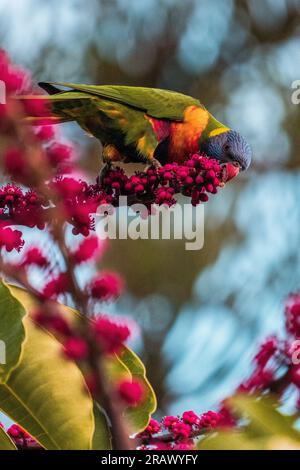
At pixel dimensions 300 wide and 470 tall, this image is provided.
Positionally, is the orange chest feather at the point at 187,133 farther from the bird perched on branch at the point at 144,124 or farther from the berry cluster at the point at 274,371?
the berry cluster at the point at 274,371

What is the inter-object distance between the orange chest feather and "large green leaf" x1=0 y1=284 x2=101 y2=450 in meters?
1.20

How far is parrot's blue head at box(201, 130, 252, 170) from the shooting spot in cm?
180

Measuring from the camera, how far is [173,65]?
297cm

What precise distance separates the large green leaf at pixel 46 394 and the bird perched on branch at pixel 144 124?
843 mm

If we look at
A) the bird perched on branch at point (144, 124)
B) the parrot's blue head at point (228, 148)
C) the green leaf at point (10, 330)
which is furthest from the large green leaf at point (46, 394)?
the parrot's blue head at point (228, 148)

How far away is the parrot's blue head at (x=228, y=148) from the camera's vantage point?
1799mm

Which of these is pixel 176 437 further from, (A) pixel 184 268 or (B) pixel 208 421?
(A) pixel 184 268

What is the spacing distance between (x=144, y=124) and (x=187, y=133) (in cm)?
16

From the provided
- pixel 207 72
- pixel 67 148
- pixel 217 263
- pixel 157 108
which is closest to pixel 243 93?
pixel 207 72

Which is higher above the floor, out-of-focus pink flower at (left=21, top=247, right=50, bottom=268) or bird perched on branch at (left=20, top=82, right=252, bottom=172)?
bird perched on branch at (left=20, top=82, right=252, bottom=172)

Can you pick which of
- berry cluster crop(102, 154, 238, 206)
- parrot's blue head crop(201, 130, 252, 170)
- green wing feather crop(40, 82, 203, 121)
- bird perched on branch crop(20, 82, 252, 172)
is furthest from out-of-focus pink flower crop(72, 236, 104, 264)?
parrot's blue head crop(201, 130, 252, 170)

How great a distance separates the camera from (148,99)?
1759 millimetres

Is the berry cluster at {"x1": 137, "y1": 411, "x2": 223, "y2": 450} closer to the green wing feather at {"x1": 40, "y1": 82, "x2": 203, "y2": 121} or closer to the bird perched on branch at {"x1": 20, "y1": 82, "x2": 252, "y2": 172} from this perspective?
the bird perched on branch at {"x1": 20, "y1": 82, "x2": 252, "y2": 172}

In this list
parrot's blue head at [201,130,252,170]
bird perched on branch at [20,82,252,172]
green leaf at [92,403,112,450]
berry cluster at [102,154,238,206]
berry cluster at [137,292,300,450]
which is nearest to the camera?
berry cluster at [137,292,300,450]
